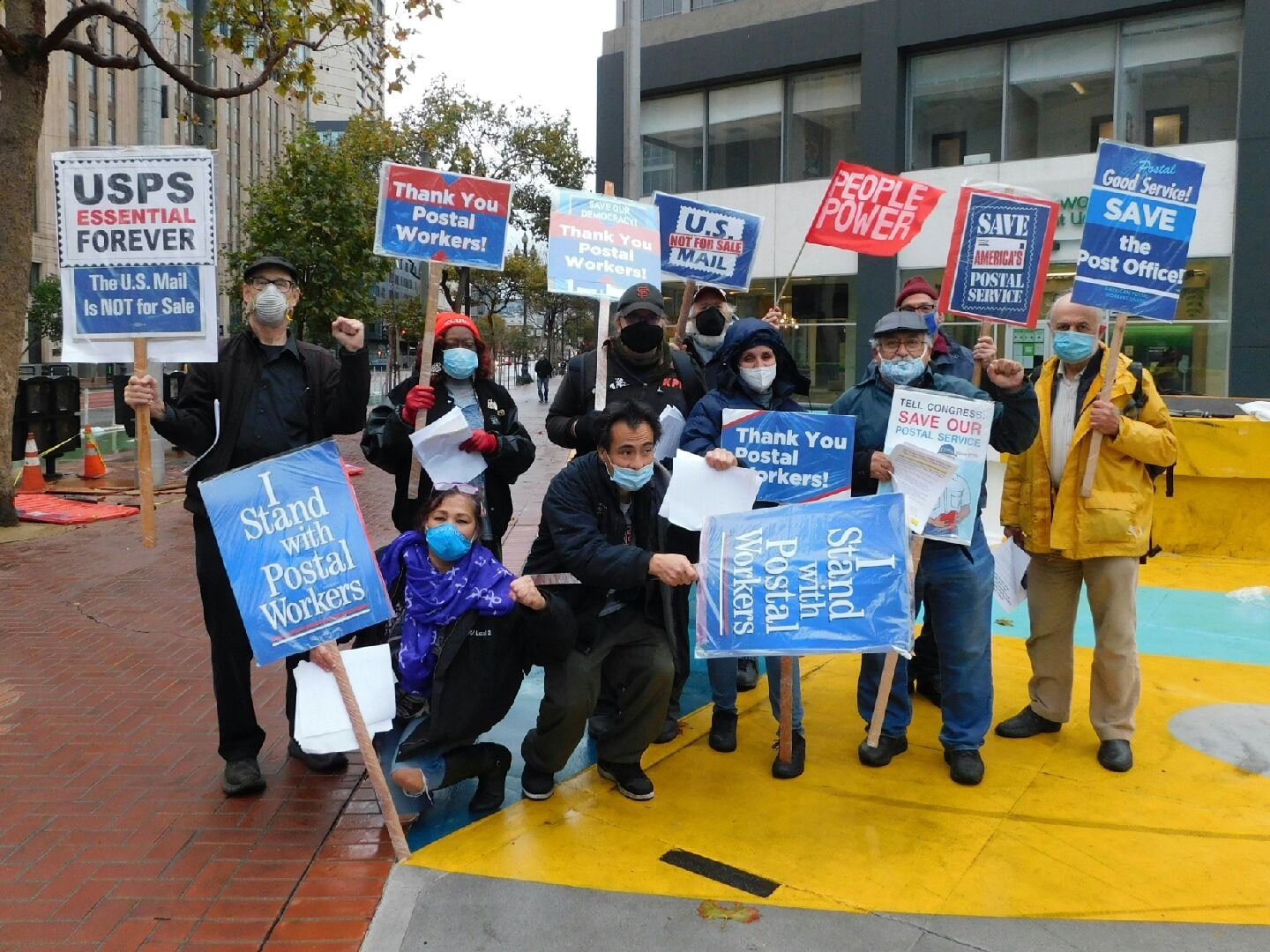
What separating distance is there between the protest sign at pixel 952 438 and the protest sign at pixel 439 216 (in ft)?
7.04

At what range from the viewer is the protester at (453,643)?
3.92m

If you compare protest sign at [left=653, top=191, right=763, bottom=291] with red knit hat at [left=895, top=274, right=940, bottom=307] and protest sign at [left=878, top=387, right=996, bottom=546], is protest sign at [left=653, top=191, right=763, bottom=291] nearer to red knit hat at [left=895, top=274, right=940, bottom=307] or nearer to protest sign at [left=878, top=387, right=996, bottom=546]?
red knit hat at [left=895, top=274, right=940, bottom=307]

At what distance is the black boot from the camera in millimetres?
4047

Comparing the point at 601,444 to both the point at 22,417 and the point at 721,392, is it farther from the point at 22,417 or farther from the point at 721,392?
the point at 22,417

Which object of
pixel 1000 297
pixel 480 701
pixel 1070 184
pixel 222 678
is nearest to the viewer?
pixel 480 701

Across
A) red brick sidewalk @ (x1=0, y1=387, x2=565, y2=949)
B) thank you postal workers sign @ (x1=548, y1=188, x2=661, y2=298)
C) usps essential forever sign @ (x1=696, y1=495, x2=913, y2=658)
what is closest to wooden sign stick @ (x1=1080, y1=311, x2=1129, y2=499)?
usps essential forever sign @ (x1=696, y1=495, x2=913, y2=658)

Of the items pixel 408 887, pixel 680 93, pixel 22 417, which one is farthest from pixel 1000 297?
pixel 680 93

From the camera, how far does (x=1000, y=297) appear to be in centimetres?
509

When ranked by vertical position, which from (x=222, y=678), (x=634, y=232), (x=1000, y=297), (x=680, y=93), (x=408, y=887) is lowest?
(x=408, y=887)

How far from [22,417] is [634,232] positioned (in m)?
10.8

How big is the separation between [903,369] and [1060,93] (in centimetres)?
1793

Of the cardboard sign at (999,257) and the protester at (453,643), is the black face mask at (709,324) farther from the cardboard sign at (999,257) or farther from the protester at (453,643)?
the protester at (453,643)

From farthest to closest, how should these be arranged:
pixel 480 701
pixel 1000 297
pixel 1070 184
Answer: pixel 1070 184 < pixel 1000 297 < pixel 480 701

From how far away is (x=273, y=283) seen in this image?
428 cm
